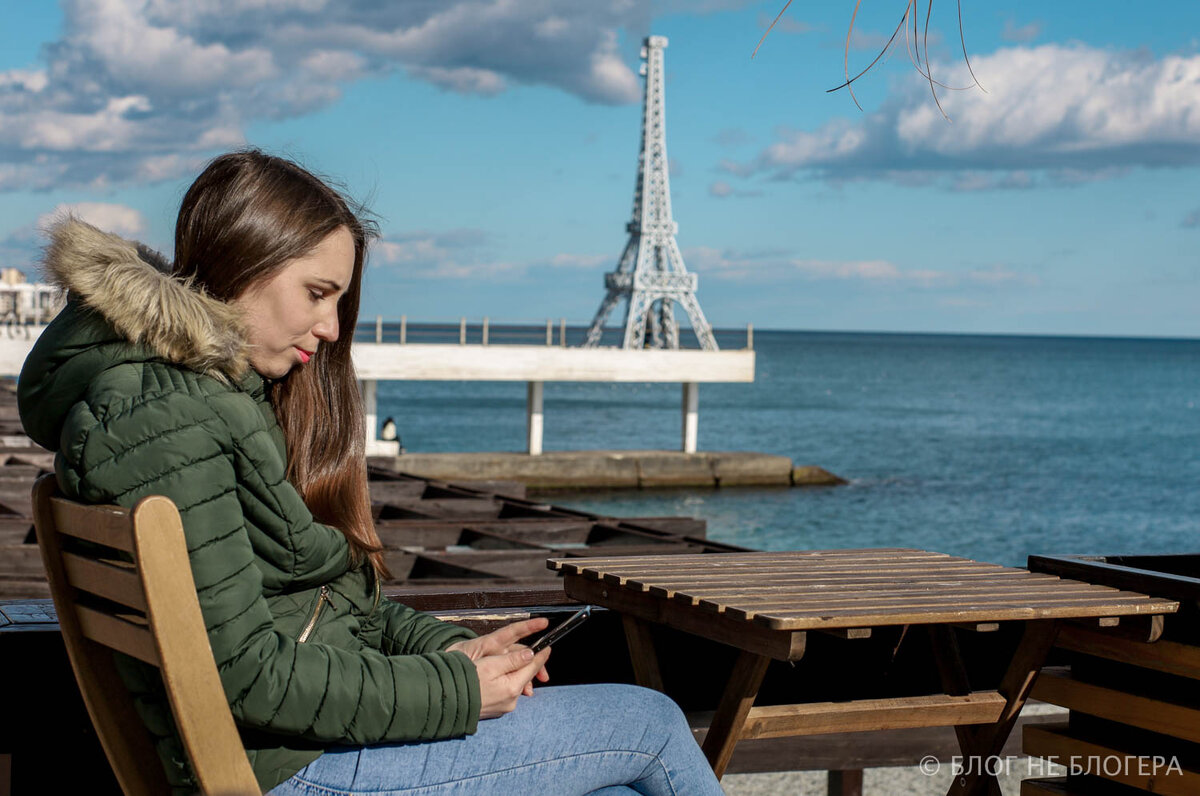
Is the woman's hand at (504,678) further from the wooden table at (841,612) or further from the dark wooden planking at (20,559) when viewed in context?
the dark wooden planking at (20,559)

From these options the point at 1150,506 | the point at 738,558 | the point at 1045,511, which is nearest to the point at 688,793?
the point at 738,558

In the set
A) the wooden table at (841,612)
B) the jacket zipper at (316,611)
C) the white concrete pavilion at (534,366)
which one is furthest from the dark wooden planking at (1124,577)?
the white concrete pavilion at (534,366)

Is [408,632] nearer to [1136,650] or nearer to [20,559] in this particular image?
[1136,650]

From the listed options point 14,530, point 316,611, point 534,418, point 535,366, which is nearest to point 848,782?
point 316,611

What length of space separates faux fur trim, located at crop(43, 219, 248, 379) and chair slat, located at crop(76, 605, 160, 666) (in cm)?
35

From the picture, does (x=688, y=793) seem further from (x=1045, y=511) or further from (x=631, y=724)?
(x=1045, y=511)

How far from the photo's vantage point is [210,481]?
1646mm

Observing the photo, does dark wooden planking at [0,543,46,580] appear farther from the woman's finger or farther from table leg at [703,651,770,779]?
table leg at [703,651,770,779]

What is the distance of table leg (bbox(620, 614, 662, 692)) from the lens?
2.55 meters

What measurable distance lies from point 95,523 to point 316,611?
49 cm

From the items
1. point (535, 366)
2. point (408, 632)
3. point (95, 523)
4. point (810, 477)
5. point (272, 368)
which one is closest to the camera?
point (95, 523)

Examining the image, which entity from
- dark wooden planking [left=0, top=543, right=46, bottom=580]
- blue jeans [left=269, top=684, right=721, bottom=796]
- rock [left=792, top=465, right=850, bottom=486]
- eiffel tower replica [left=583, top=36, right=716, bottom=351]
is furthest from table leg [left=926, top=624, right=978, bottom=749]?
eiffel tower replica [left=583, top=36, right=716, bottom=351]

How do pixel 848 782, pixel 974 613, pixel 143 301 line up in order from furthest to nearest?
1. pixel 848 782
2. pixel 974 613
3. pixel 143 301

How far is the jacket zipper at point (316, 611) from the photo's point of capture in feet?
6.48
